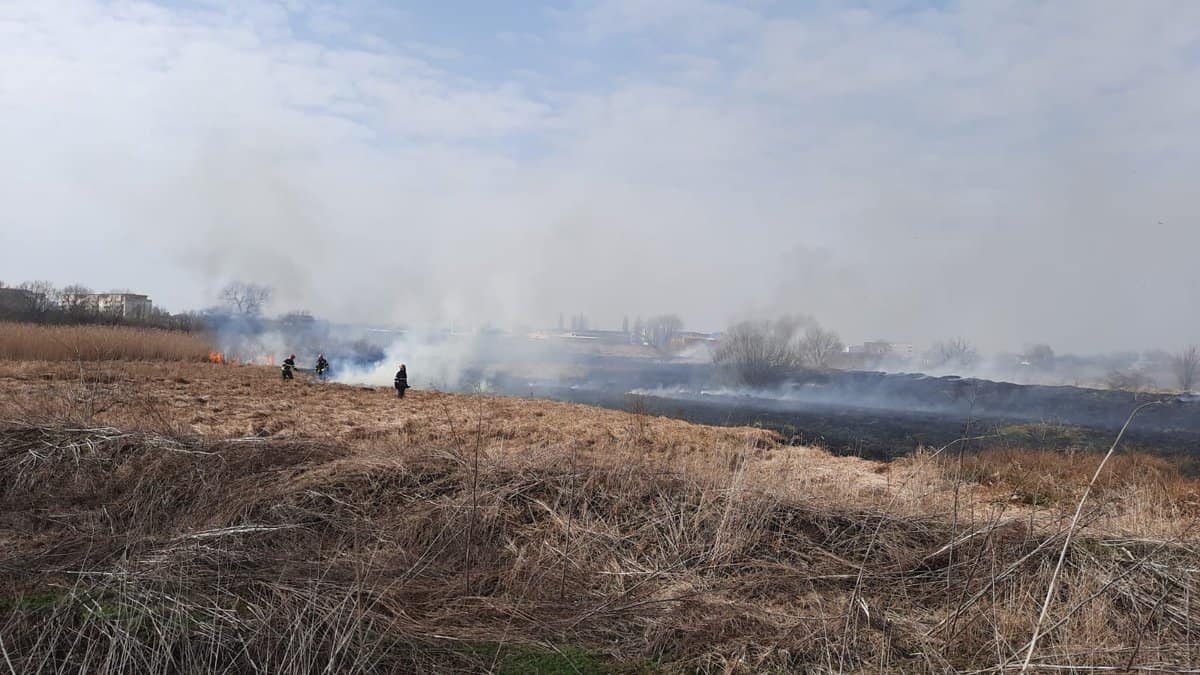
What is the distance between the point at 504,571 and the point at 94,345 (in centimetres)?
2860

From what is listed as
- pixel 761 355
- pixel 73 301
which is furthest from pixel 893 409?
pixel 73 301

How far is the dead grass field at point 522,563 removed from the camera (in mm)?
4688

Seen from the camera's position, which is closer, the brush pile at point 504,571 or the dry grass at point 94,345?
the brush pile at point 504,571

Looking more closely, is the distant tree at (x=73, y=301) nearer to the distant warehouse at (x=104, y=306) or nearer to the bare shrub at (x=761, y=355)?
the distant warehouse at (x=104, y=306)

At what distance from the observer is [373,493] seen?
820cm

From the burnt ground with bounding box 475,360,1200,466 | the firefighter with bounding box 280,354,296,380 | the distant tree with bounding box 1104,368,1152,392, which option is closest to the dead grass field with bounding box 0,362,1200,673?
the burnt ground with bounding box 475,360,1200,466

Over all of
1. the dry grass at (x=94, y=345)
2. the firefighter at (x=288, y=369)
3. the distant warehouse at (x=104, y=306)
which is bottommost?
the firefighter at (x=288, y=369)

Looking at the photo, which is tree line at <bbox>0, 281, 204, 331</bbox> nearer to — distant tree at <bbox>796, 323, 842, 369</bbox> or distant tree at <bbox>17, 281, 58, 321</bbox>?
distant tree at <bbox>17, 281, 58, 321</bbox>

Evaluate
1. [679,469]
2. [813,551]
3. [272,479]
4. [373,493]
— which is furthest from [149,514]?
[813,551]

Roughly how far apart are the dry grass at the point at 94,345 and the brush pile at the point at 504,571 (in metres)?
18.0

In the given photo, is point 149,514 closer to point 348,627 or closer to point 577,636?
point 348,627

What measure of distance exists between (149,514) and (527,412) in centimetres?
1412

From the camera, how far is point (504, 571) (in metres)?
6.48

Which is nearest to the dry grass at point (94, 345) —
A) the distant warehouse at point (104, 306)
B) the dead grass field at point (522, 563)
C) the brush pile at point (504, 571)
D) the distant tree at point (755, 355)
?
the distant warehouse at point (104, 306)
